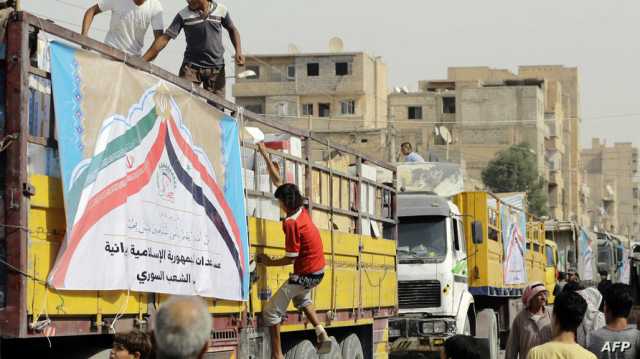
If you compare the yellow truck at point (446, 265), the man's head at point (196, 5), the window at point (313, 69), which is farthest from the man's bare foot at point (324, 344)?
the window at point (313, 69)

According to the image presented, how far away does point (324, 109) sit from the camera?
92.6 meters

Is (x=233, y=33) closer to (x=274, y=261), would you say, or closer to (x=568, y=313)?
(x=274, y=261)

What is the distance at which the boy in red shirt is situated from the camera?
1127 centimetres

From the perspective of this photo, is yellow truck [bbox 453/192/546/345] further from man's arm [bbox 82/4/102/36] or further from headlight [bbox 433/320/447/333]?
man's arm [bbox 82/4/102/36]

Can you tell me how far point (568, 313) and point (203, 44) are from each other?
537cm

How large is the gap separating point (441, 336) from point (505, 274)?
16.3 feet

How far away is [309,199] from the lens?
12.6 m

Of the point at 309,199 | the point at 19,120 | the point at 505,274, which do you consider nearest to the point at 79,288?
the point at 19,120

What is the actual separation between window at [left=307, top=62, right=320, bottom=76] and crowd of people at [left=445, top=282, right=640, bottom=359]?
81.8 m

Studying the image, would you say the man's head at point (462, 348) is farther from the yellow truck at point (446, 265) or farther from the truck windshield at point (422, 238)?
the truck windshield at point (422, 238)

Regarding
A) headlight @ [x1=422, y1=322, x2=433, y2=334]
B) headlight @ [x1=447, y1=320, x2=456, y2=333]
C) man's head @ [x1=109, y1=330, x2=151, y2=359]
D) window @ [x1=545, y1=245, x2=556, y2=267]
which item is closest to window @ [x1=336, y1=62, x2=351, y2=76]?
window @ [x1=545, y1=245, x2=556, y2=267]

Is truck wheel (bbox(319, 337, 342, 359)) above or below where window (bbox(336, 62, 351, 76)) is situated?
below

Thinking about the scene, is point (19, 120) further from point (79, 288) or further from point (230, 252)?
point (230, 252)

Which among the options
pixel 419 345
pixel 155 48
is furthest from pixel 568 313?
pixel 419 345
